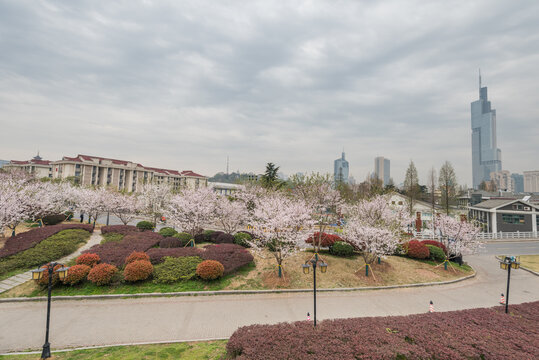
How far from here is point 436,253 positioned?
73.1 ft

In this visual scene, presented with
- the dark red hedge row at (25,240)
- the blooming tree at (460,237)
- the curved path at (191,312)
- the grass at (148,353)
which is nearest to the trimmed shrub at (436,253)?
the blooming tree at (460,237)

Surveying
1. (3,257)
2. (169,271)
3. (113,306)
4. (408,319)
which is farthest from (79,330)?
(408,319)

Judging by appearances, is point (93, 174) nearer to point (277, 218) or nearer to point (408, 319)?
point (277, 218)

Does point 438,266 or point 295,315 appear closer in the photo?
point 295,315

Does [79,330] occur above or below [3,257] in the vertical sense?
below

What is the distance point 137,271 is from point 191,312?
494cm

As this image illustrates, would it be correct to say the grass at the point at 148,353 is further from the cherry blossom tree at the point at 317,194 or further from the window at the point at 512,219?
the window at the point at 512,219

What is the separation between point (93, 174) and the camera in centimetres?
8938

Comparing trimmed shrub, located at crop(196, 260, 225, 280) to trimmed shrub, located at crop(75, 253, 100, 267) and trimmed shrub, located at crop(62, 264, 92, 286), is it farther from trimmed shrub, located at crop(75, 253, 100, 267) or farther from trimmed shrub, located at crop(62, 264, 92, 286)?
trimmed shrub, located at crop(75, 253, 100, 267)

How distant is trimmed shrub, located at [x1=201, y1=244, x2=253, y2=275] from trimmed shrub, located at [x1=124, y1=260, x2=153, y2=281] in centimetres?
393

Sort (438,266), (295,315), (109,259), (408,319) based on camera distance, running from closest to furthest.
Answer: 1. (408,319)
2. (295,315)
3. (109,259)
4. (438,266)

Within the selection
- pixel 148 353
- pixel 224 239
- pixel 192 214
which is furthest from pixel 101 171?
pixel 148 353

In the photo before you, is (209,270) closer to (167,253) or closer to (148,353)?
(167,253)

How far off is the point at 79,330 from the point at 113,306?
236cm
